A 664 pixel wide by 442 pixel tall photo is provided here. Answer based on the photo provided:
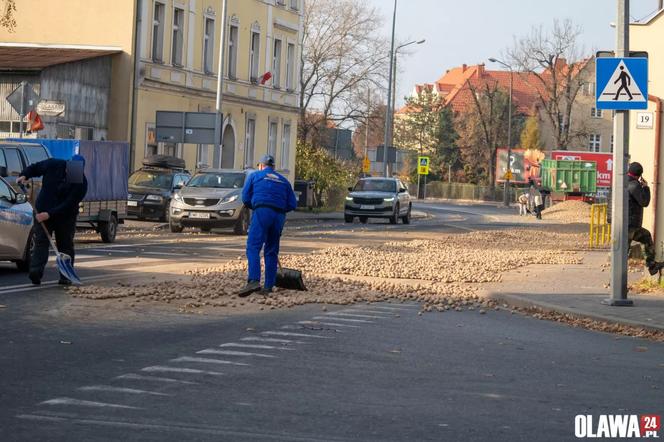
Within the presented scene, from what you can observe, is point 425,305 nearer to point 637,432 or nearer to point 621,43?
point 621,43

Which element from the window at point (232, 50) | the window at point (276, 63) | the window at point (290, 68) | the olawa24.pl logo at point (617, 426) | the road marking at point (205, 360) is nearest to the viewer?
the olawa24.pl logo at point (617, 426)

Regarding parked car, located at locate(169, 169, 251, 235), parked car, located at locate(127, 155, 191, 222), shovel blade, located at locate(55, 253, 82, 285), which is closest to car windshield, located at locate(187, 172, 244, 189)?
parked car, located at locate(169, 169, 251, 235)

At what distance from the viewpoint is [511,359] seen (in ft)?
36.0

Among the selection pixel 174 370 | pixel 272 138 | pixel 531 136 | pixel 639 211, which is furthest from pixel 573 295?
pixel 531 136

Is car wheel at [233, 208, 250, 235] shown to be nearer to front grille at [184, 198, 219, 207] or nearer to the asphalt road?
front grille at [184, 198, 219, 207]

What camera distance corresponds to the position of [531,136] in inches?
4488

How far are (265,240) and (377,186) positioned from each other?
3235 centimetres

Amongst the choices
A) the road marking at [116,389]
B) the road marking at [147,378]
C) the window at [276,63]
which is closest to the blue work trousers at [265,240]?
the road marking at [147,378]

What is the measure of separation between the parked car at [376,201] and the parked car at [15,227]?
2906 cm

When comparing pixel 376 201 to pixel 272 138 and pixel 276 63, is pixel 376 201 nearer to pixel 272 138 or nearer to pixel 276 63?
pixel 272 138

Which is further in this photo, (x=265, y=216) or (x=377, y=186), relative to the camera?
(x=377, y=186)

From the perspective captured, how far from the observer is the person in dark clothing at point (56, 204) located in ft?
51.2

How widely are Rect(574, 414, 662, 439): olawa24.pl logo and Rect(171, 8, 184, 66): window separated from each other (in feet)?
133

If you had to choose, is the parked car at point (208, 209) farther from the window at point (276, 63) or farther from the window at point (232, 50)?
the window at point (276, 63)
